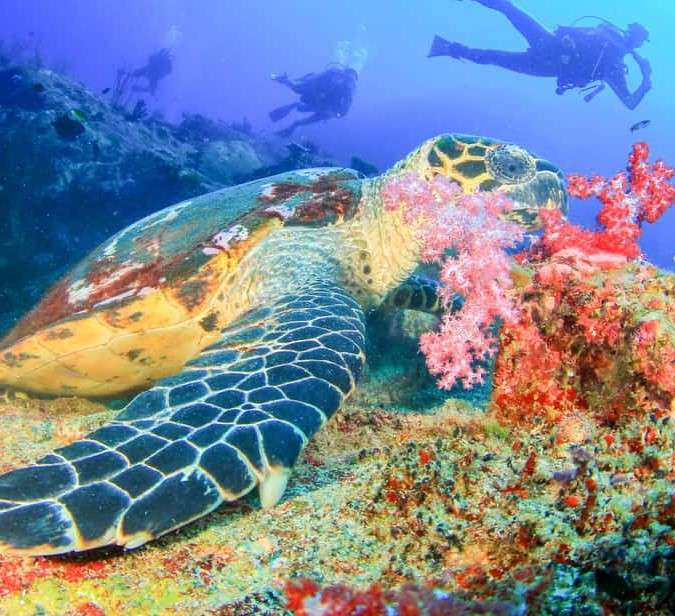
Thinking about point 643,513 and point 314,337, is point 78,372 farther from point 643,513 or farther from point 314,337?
point 643,513

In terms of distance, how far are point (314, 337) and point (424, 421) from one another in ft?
1.91

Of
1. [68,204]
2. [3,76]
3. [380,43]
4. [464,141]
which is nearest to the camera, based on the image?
[464,141]

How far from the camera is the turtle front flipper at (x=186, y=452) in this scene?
1.12m

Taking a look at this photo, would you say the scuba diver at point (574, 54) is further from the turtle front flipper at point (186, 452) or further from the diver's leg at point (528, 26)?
the turtle front flipper at point (186, 452)

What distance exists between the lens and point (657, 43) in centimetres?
8844

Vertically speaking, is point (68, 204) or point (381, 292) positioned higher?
point (381, 292)

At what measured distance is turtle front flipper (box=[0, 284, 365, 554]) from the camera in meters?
1.12

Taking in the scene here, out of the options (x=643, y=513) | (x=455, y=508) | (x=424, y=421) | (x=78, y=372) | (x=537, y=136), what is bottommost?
(x=78, y=372)

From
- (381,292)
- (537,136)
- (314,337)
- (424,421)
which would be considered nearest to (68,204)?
(381,292)

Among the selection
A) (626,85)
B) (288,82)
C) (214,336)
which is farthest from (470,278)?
(288,82)

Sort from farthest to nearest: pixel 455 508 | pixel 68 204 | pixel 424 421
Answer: pixel 68 204 → pixel 424 421 → pixel 455 508

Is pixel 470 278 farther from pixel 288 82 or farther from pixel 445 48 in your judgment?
pixel 288 82

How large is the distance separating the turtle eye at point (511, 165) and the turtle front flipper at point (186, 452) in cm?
166

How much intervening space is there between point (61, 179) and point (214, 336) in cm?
573
